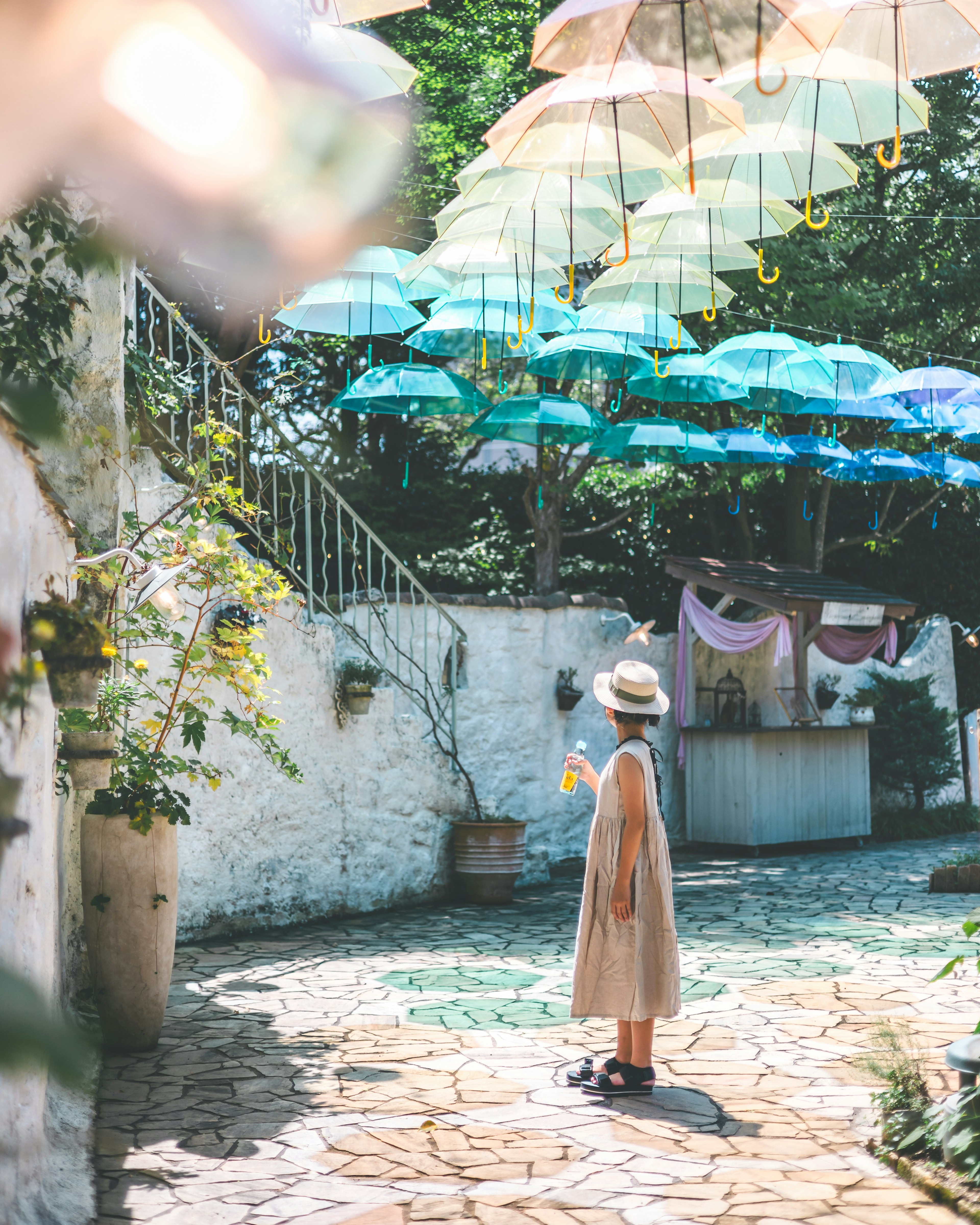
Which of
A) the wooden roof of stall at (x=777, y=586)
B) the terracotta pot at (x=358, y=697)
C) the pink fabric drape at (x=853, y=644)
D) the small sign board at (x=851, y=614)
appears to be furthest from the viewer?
the pink fabric drape at (x=853, y=644)

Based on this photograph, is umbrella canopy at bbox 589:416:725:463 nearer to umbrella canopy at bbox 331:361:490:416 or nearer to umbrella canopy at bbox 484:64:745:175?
umbrella canopy at bbox 331:361:490:416

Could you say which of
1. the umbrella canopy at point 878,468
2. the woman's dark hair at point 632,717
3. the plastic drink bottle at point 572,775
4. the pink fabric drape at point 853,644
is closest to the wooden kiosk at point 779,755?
the pink fabric drape at point 853,644

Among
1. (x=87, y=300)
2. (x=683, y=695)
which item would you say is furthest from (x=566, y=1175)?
(x=683, y=695)

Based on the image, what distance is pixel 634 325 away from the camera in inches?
382

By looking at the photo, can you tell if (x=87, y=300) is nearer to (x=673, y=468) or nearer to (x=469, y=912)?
(x=469, y=912)

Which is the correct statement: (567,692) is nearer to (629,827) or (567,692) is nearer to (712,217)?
(712,217)

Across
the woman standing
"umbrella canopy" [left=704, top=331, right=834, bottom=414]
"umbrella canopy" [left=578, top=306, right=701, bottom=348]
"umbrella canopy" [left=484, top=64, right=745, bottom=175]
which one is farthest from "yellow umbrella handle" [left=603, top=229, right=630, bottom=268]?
the woman standing

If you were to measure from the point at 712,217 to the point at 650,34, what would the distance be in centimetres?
320

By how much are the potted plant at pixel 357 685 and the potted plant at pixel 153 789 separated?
2173mm

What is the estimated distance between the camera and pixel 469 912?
30.3 ft

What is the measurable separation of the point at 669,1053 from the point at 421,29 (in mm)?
11108

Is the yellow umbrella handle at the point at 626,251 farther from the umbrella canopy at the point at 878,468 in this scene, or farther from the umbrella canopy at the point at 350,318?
the umbrella canopy at the point at 878,468

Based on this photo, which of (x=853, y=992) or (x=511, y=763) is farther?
(x=511, y=763)

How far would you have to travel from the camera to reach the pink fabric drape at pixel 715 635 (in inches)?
491
